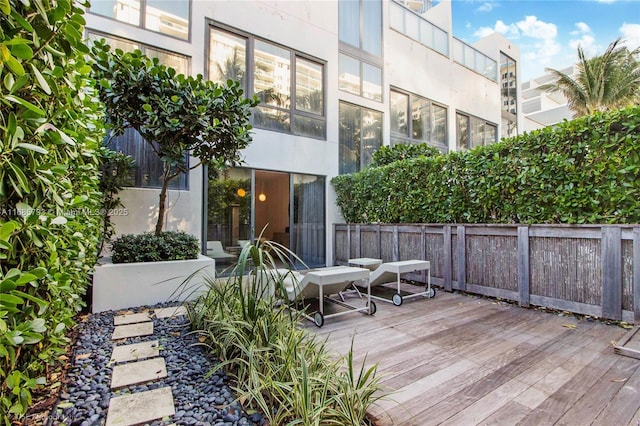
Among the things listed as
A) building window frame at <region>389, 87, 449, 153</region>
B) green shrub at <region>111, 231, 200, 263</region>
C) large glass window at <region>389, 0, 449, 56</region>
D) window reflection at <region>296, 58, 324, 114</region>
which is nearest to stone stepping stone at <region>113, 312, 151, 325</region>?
green shrub at <region>111, 231, 200, 263</region>

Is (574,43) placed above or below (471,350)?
above

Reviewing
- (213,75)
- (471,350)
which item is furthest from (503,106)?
(471,350)

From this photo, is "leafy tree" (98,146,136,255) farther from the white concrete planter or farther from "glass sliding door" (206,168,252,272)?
"glass sliding door" (206,168,252,272)

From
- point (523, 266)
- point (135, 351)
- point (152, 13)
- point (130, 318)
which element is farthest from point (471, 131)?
point (135, 351)

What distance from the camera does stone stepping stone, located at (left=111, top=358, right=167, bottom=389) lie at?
2229 millimetres

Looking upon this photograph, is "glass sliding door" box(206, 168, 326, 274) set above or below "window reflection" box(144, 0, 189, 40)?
below

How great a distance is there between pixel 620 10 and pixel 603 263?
1989cm

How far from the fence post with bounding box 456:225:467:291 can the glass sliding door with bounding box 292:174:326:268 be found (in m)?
3.68

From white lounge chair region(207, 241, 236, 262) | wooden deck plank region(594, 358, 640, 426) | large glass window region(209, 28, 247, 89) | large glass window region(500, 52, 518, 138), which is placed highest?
large glass window region(500, 52, 518, 138)

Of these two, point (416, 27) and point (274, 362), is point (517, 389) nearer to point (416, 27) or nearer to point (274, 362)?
Answer: point (274, 362)

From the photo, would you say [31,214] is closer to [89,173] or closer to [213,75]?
Result: [89,173]

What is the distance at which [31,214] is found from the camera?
1.33 meters

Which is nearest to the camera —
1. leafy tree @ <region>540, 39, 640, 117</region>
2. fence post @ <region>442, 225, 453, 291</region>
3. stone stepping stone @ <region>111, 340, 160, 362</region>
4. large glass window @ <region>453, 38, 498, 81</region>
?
stone stepping stone @ <region>111, 340, 160, 362</region>

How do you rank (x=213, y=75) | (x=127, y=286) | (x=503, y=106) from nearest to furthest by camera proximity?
1. (x=127, y=286)
2. (x=213, y=75)
3. (x=503, y=106)
